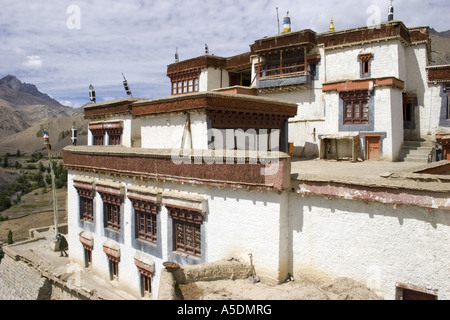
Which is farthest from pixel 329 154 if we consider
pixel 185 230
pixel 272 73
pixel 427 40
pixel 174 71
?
pixel 174 71

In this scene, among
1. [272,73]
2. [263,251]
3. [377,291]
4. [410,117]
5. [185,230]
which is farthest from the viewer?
[272,73]

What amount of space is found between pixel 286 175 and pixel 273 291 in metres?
2.50

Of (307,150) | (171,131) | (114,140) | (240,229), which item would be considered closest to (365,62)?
(307,150)

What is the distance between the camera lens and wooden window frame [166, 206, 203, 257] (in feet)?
30.6

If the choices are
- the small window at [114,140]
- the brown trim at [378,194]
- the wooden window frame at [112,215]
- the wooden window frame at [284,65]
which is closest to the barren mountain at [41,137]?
Result: the wooden window frame at [284,65]

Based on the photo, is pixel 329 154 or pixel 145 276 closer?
pixel 145 276

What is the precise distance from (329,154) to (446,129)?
5535mm

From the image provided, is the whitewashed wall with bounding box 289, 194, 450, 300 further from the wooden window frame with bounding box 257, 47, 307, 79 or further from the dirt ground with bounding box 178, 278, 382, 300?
the wooden window frame with bounding box 257, 47, 307, 79

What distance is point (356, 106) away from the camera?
631 inches

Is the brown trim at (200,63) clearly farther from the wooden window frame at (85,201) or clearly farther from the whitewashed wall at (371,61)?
the wooden window frame at (85,201)

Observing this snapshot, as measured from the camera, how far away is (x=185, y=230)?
31.7 feet

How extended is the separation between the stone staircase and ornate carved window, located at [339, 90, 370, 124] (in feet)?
8.24

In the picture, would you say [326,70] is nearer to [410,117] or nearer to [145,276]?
[410,117]

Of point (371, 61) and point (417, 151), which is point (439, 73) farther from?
point (417, 151)
